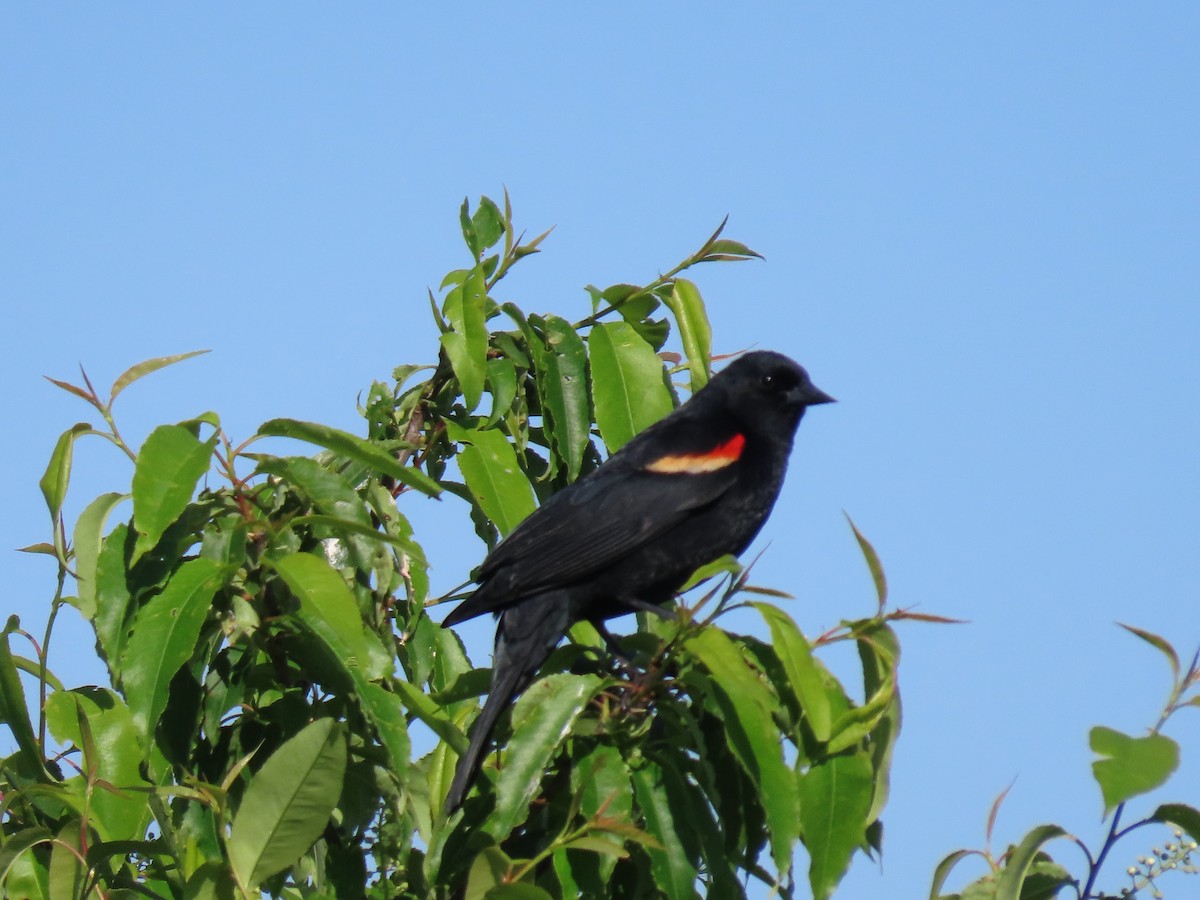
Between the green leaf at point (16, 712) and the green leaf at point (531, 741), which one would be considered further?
the green leaf at point (16, 712)

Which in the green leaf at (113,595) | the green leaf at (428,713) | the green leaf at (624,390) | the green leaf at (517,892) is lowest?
the green leaf at (517,892)

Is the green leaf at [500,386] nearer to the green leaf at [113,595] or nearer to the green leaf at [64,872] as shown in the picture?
the green leaf at [113,595]

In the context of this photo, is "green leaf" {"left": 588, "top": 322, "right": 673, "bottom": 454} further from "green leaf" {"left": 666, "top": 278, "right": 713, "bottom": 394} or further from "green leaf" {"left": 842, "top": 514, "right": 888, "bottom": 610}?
"green leaf" {"left": 842, "top": 514, "right": 888, "bottom": 610}

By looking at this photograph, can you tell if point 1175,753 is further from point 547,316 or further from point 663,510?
point 663,510

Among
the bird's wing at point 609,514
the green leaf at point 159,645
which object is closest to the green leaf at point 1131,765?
the green leaf at point 159,645

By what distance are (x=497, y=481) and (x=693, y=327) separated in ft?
1.94

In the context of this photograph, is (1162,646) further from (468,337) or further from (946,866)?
(468,337)

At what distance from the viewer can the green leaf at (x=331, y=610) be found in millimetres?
2191

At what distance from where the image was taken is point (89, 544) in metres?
2.47

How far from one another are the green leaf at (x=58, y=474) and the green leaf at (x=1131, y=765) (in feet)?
5.73

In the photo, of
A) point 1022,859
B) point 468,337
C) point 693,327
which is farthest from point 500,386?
point 1022,859

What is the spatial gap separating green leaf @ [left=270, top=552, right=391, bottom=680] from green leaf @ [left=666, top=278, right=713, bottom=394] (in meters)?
1.15

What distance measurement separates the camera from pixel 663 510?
4.09 meters

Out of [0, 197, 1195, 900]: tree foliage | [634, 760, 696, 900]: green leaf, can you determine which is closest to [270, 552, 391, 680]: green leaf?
[0, 197, 1195, 900]: tree foliage
